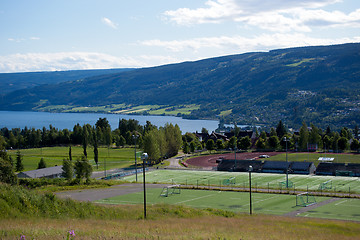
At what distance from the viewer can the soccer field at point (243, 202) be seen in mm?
32344

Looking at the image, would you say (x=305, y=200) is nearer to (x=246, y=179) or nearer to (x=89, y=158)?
(x=246, y=179)

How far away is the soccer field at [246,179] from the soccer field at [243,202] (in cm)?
508

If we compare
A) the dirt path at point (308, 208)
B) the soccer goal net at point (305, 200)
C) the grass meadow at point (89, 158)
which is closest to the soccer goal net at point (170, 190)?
the soccer goal net at point (305, 200)

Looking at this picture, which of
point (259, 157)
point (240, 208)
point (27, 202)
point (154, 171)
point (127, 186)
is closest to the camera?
point (27, 202)

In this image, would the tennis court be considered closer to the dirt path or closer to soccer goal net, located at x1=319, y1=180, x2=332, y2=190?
the dirt path

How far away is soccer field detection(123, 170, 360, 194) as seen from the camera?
155ft

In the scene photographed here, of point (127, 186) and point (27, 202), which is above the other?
point (27, 202)

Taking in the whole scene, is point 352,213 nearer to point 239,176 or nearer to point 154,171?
point 239,176

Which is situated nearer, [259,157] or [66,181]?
[66,181]

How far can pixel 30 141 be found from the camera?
343 ft

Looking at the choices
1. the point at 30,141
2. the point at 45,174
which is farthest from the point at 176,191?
the point at 30,141

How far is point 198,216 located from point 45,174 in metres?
38.4

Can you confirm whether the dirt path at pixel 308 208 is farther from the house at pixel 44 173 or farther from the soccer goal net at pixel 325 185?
the house at pixel 44 173

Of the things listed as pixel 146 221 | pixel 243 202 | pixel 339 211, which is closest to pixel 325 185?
pixel 243 202
